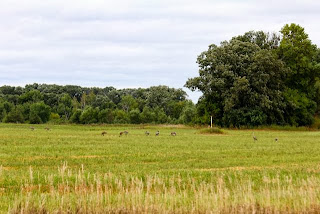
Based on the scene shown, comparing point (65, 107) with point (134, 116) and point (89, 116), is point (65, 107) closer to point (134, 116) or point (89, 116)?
point (89, 116)

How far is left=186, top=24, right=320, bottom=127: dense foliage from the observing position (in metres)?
75.9

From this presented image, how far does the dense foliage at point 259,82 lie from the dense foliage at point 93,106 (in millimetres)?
28359

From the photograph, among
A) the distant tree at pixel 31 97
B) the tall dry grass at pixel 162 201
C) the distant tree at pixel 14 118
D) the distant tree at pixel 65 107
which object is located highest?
the distant tree at pixel 31 97

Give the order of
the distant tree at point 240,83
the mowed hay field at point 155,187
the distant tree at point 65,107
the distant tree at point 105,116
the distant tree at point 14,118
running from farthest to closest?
1. the distant tree at point 65,107
2. the distant tree at point 105,116
3. the distant tree at point 14,118
4. the distant tree at point 240,83
5. the mowed hay field at point 155,187

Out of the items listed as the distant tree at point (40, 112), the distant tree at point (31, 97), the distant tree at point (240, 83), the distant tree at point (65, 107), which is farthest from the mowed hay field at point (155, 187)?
the distant tree at point (31, 97)

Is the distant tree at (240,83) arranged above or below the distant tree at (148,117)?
above

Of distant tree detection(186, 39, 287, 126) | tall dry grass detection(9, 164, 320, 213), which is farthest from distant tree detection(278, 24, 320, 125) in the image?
tall dry grass detection(9, 164, 320, 213)

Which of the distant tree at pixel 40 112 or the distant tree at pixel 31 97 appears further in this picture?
the distant tree at pixel 31 97

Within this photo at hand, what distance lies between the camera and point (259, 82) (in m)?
75.7

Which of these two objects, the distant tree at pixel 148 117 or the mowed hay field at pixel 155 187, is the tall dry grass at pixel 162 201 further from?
the distant tree at pixel 148 117

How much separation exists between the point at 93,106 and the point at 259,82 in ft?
250

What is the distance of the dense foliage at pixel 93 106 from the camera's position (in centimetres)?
11725

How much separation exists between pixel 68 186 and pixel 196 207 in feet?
17.3

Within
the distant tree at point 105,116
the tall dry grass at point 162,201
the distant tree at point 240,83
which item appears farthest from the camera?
the distant tree at point 105,116
